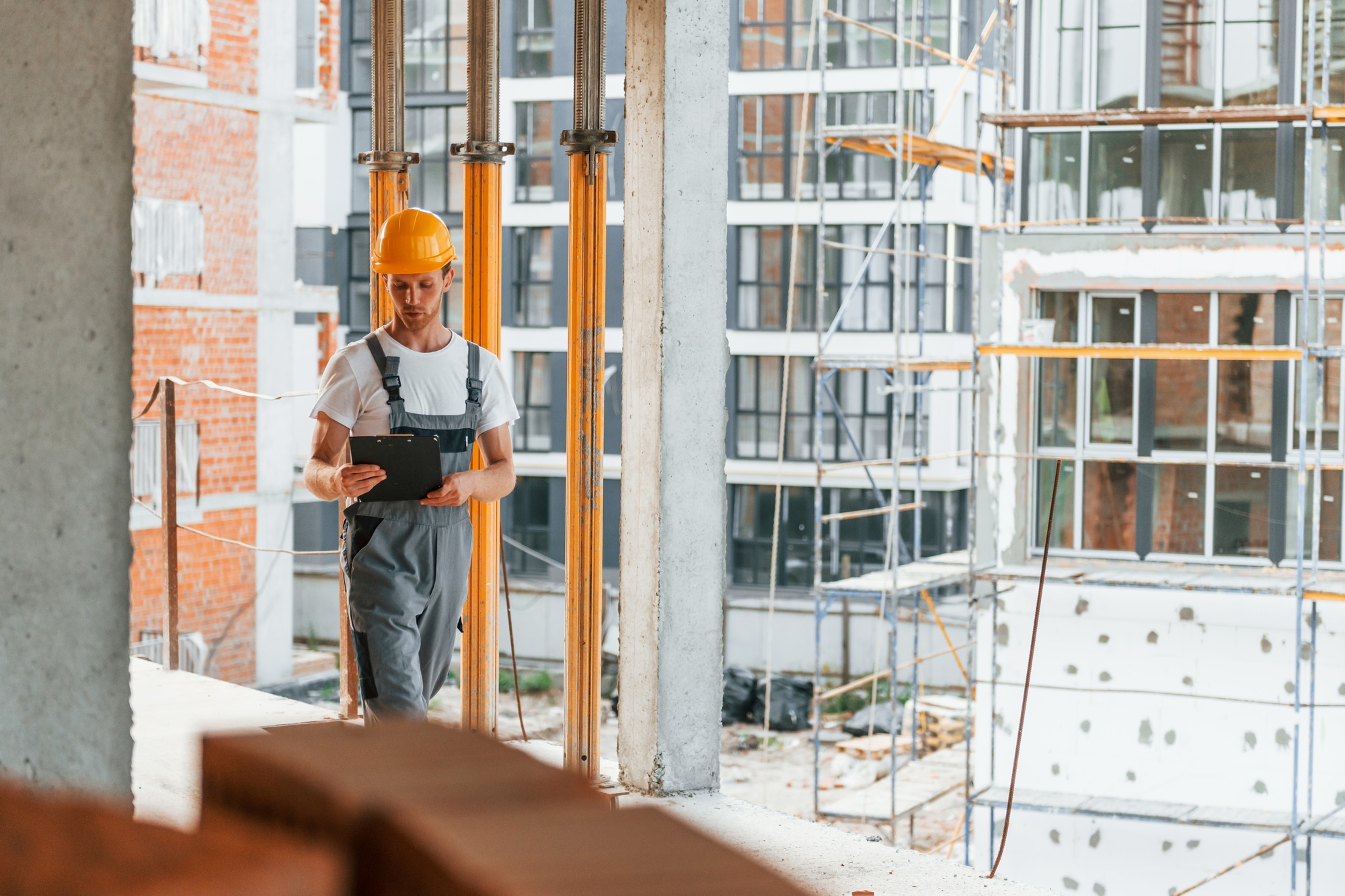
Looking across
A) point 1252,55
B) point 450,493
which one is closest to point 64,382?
point 450,493

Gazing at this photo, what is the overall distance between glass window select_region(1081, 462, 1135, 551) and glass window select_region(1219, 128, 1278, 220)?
206cm

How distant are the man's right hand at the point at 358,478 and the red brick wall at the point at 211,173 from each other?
1849cm

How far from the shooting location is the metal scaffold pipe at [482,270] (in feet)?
14.6

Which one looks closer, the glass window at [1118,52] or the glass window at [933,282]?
the glass window at [1118,52]

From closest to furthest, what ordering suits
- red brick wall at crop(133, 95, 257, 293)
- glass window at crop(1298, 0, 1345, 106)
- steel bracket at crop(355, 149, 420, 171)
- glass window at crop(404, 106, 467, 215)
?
steel bracket at crop(355, 149, 420, 171) < glass window at crop(1298, 0, 1345, 106) < red brick wall at crop(133, 95, 257, 293) < glass window at crop(404, 106, 467, 215)

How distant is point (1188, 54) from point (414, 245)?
30.0 feet

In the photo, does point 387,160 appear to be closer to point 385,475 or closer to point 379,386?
point 379,386

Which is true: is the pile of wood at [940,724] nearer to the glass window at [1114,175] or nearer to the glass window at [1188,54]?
the glass window at [1114,175]

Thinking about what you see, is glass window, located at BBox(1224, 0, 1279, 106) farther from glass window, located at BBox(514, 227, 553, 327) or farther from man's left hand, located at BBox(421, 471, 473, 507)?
glass window, located at BBox(514, 227, 553, 327)

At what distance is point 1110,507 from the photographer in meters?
11.2

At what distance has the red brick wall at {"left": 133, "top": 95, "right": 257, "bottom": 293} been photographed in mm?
20781

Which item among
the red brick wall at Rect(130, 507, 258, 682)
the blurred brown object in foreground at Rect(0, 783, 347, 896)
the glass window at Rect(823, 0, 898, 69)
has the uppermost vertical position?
the glass window at Rect(823, 0, 898, 69)

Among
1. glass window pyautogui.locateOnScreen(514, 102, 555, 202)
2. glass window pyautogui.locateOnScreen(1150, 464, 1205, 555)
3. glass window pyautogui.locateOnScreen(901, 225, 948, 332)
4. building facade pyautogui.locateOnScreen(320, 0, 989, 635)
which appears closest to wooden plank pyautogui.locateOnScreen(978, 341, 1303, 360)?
glass window pyautogui.locateOnScreen(1150, 464, 1205, 555)

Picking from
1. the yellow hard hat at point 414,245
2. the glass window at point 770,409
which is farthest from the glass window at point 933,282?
the yellow hard hat at point 414,245
